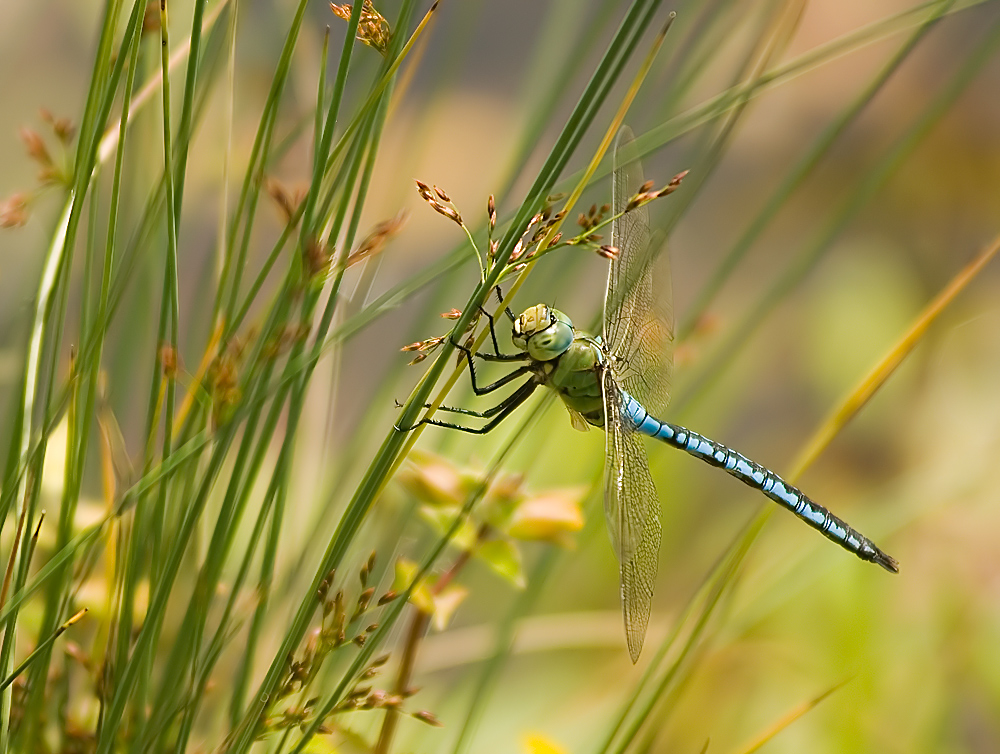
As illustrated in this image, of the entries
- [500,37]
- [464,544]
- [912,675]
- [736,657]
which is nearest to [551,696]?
[736,657]

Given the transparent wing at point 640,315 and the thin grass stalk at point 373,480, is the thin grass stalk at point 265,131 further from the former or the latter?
the transparent wing at point 640,315

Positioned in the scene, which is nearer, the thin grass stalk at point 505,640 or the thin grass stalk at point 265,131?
the thin grass stalk at point 265,131

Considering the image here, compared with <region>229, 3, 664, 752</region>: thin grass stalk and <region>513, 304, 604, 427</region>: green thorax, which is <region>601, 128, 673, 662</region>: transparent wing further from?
<region>229, 3, 664, 752</region>: thin grass stalk

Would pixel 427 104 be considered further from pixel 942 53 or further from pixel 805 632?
pixel 942 53

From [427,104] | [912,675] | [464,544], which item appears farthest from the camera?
[912,675]

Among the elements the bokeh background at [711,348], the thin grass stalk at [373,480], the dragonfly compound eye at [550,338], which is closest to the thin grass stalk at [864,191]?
the bokeh background at [711,348]

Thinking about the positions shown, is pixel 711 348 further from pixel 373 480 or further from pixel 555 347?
pixel 373 480
